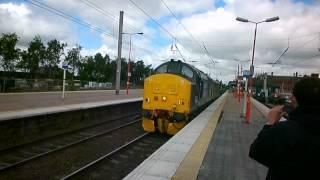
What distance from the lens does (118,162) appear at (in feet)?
41.3

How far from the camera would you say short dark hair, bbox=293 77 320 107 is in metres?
3.09

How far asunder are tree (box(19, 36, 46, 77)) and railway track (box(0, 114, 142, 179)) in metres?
47.0

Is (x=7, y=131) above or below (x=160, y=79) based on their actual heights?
below

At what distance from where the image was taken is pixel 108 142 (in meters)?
16.7

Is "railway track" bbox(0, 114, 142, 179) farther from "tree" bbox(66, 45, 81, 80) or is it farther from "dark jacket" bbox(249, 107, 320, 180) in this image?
Answer: "tree" bbox(66, 45, 81, 80)

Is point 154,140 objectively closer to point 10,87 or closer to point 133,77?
point 10,87

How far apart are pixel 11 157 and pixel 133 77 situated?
94.0 m

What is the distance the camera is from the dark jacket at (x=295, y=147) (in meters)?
2.97

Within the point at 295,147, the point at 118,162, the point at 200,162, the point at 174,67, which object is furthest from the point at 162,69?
the point at 295,147

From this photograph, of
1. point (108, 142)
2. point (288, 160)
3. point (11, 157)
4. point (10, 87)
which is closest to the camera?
point (288, 160)

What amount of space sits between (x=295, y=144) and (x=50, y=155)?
1098cm

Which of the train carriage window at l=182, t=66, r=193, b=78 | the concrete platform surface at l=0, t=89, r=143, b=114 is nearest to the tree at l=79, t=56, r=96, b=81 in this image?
the concrete platform surface at l=0, t=89, r=143, b=114

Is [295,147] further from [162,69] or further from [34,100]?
[34,100]

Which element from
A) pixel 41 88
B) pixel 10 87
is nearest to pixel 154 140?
pixel 10 87
